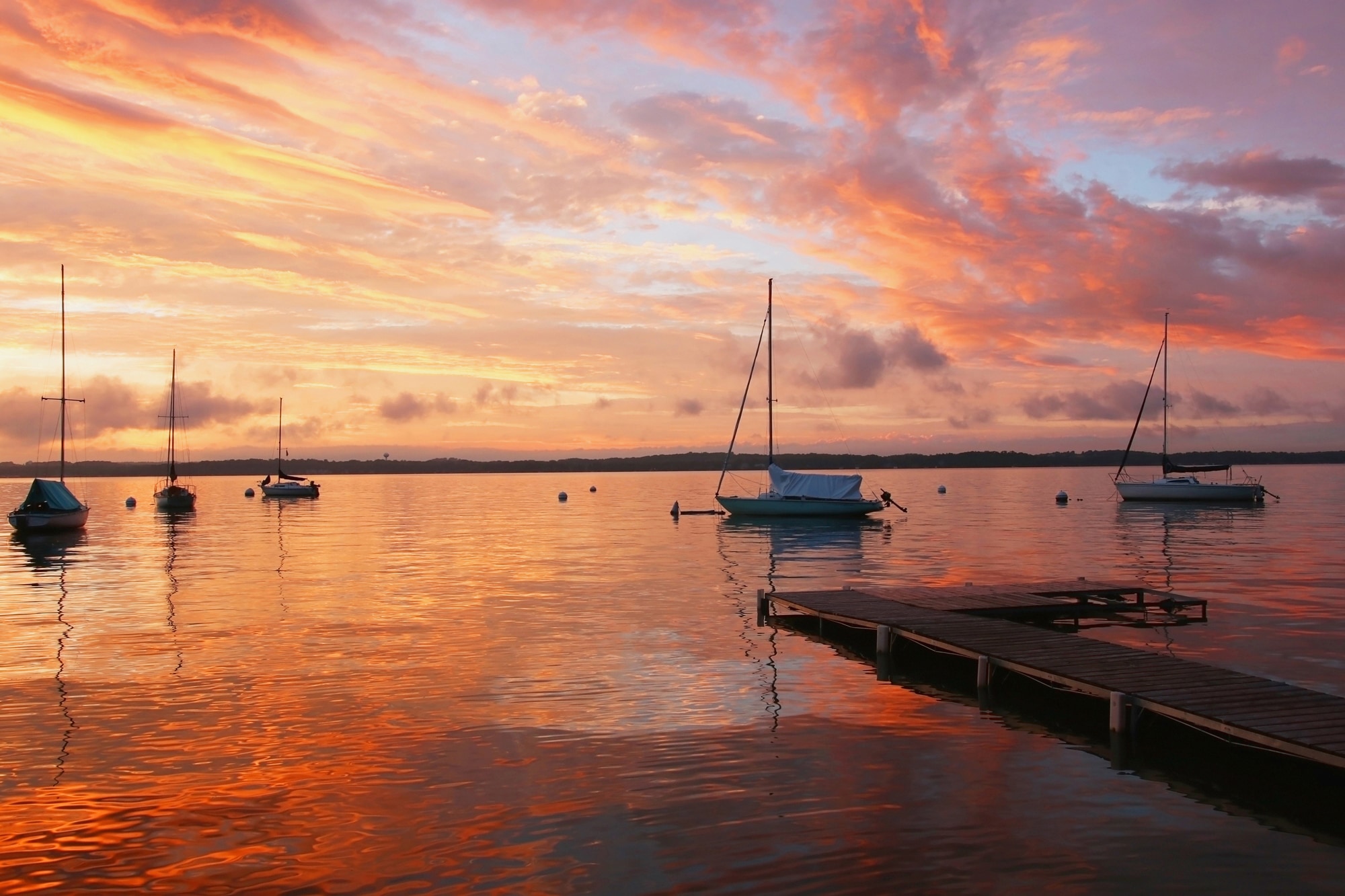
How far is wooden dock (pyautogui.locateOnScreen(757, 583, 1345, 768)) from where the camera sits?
45.9ft

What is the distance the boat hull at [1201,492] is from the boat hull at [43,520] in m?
93.6

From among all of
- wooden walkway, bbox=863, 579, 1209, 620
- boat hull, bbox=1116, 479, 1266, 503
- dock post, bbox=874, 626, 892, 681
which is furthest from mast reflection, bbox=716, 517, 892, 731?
boat hull, bbox=1116, 479, 1266, 503

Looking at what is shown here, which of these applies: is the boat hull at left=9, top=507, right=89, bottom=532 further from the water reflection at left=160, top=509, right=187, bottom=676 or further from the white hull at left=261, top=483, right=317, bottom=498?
the white hull at left=261, top=483, right=317, bottom=498

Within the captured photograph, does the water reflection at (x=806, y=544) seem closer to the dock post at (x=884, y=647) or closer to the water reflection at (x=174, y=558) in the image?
the dock post at (x=884, y=647)

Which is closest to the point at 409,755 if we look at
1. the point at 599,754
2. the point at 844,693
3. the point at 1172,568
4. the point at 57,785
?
the point at 599,754

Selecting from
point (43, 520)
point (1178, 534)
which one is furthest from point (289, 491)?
point (1178, 534)

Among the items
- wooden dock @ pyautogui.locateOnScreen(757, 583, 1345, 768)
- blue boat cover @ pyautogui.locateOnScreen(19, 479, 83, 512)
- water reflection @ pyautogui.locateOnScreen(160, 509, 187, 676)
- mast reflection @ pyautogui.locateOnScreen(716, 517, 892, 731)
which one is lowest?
water reflection @ pyautogui.locateOnScreen(160, 509, 187, 676)

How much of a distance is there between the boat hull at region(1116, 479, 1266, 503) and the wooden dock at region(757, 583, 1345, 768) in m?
79.0

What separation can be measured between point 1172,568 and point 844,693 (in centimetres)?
2847

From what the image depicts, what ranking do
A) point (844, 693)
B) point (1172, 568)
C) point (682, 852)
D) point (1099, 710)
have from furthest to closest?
point (1172, 568) < point (844, 693) < point (1099, 710) < point (682, 852)

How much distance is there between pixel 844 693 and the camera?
63.6 feet

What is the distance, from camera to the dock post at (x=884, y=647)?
2206 cm

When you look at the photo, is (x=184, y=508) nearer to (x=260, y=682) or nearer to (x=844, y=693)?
(x=260, y=682)

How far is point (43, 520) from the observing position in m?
62.0
